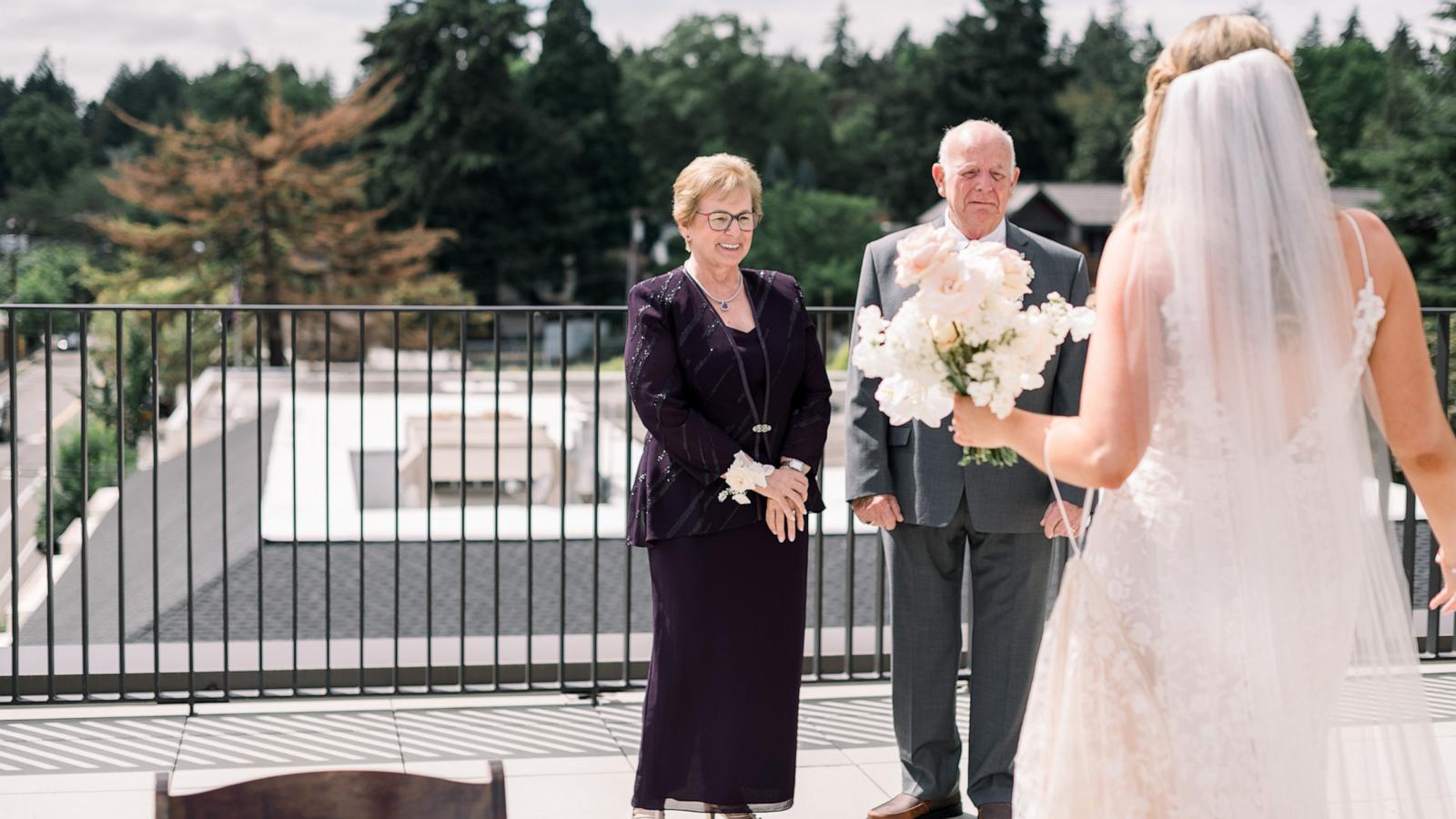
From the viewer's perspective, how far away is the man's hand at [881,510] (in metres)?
3.45

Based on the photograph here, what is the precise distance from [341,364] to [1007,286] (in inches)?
1316

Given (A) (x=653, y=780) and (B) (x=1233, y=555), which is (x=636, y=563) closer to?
(A) (x=653, y=780)

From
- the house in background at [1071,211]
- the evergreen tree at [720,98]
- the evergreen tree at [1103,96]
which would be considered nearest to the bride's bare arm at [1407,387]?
the house in background at [1071,211]

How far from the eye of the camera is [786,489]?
320 centimetres

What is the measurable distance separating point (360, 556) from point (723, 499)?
1712 millimetres

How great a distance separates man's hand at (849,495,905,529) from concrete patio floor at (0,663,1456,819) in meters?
0.76

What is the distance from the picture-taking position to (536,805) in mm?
3652

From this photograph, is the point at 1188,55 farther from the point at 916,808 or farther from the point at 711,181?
the point at 916,808

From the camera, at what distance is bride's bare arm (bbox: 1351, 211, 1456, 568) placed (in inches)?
88.7

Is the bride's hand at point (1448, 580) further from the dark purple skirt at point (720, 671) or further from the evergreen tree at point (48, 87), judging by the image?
the evergreen tree at point (48, 87)

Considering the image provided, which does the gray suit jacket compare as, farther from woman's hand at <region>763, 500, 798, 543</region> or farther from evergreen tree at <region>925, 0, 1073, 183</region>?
evergreen tree at <region>925, 0, 1073, 183</region>

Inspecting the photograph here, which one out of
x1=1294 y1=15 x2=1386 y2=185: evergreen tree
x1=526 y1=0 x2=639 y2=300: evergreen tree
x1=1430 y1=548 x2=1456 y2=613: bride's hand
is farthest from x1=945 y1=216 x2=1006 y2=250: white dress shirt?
x1=1294 y1=15 x2=1386 y2=185: evergreen tree

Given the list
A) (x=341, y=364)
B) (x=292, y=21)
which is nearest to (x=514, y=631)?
(x=341, y=364)

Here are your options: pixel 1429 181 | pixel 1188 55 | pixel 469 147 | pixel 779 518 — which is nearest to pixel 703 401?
pixel 779 518
